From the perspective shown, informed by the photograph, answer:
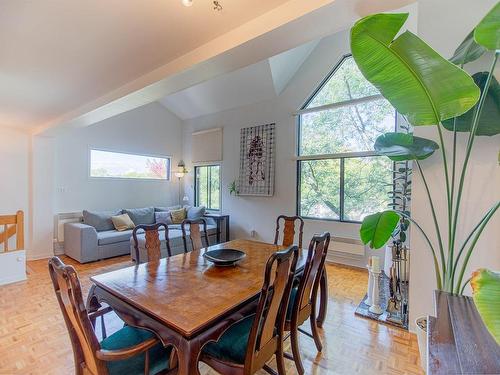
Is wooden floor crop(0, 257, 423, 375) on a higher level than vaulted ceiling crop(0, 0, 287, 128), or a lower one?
lower

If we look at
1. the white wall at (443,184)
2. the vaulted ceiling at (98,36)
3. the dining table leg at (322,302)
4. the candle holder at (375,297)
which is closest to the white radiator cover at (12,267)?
the vaulted ceiling at (98,36)

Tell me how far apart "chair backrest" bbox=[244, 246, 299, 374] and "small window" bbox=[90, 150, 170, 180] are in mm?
5159

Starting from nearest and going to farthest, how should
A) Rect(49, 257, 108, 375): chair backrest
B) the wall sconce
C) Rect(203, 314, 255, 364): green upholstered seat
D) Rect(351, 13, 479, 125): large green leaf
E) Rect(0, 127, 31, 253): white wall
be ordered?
1. Rect(49, 257, 108, 375): chair backrest
2. Rect(351, 13, 479, 125): large green leaf
3. Rect(203, 314, 255, 364): green upholstered seat
4. Rect(0, 127, 31, 253): white wall
5. the wall sconce

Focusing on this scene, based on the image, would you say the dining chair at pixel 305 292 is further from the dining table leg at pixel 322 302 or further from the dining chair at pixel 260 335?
the dining table leg at pixel 322 302

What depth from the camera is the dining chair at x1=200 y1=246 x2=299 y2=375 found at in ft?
4.11

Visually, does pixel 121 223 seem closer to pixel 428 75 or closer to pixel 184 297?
pixel 184 297

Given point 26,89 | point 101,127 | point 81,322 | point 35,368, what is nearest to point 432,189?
point 81,322

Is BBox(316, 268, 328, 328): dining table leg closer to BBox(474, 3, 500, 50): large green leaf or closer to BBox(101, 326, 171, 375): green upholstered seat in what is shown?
BBox(101, 326, 171, 375): green upholstered seat

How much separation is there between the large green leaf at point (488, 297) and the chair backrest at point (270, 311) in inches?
27.9

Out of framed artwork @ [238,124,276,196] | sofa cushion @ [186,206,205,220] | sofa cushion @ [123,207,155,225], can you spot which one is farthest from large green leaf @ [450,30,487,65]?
sofa cushion @ [123,207,155,225]

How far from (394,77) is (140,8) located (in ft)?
5.21

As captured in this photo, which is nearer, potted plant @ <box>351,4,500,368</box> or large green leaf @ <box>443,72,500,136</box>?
potted plant @ <box>351,4,500,368</box>

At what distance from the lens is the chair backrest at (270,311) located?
122 centimetres

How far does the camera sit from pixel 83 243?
13.4ft
